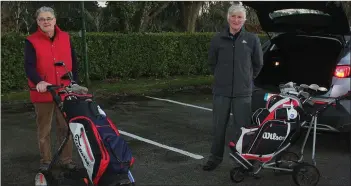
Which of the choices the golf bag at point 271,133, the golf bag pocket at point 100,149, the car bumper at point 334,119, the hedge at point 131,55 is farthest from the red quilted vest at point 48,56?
the hedge at point 131,55

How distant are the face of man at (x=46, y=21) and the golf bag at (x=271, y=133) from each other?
233 cm

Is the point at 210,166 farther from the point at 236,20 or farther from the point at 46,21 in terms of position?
the point at 46,21

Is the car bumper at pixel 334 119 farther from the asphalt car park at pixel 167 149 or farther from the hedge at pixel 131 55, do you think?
the hedge at pixel 131 55

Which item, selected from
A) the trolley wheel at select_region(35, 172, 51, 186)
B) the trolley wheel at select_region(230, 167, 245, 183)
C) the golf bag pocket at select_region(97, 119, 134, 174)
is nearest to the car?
the trolley wheel at select_region(230, 167, 245, 183)

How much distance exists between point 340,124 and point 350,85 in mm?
477

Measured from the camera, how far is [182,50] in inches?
570

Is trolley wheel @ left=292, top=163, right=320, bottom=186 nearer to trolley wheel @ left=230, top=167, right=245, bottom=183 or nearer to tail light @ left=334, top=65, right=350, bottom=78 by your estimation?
trolley wheel @ left=230, top=167, right=245, bottom=183

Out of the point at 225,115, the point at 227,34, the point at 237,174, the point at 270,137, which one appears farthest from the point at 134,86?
the point at 270,137

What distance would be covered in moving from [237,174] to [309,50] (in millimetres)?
3030

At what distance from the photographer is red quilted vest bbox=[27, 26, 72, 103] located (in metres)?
4.43

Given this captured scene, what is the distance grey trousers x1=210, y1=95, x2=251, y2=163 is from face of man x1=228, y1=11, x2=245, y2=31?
2.66 ft

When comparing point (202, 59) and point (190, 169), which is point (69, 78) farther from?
Answer: point (202, 59)

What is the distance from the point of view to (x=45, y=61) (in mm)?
4453

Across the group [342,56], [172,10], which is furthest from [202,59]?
[342,56]
